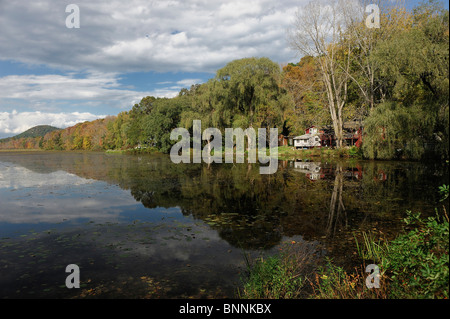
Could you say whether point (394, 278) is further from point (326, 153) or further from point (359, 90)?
point (359, 90)

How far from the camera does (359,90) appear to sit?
39.4 metres

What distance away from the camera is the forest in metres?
21.7

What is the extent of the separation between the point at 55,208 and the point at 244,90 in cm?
3483

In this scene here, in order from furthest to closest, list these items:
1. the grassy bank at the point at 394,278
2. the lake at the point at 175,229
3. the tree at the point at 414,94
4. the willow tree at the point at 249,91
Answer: the willow tree at the point at 249,91
the tree at the point at 414,94
the lake at the point at 175,229
the grassy bank at the point at 394,278

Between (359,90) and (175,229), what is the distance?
3816 centimetres

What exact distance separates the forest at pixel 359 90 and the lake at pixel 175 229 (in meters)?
5.07

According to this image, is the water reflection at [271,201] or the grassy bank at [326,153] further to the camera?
the grassy bank at [326,153]

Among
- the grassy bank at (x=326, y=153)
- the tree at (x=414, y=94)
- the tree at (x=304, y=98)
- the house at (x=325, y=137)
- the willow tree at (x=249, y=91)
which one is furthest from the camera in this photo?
the house at (x=325, y=137)

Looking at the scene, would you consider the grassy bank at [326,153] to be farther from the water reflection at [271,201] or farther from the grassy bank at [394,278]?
the grassy bank at [394,278]

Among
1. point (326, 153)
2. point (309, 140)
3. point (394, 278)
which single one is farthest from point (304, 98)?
point (394, 278)

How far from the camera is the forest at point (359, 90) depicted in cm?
2167

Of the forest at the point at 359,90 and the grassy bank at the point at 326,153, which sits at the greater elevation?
the forest at the point at 359,90

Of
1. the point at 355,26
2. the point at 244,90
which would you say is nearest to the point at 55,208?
the point at 244,90

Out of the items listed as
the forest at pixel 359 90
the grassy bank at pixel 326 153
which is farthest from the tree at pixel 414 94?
the grassy bank at pixel 326 153
